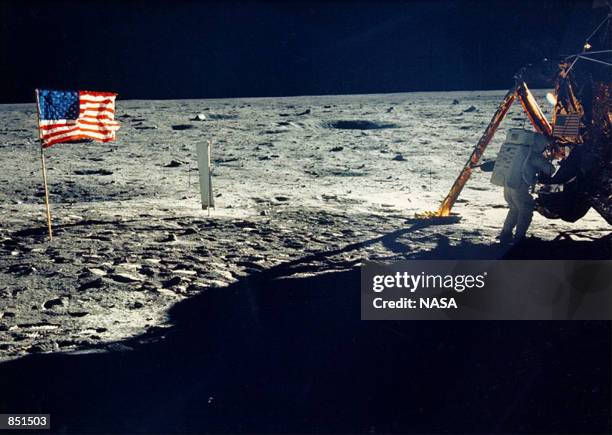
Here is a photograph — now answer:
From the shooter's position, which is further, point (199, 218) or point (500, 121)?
point (199, 218)

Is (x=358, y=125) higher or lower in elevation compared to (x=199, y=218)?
higher

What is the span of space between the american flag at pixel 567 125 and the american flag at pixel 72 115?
294 cm

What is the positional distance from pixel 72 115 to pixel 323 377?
2.65 meters

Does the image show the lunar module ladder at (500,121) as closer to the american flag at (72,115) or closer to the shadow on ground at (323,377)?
the shadow on ground at (323,377)

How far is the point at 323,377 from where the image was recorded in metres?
2.39

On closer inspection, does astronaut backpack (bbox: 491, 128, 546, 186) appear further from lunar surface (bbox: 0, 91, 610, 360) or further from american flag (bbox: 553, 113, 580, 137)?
lunar surface (bbox: 0, 91, 610, 360)

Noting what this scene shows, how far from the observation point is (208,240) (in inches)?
161

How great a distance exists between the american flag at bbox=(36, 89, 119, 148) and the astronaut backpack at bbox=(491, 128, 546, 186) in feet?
8.63

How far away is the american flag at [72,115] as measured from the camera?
13.0 feet

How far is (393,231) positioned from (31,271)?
7.66 ft

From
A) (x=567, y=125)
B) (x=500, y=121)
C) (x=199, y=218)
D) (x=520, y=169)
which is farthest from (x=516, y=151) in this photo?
(x=199, y=218)

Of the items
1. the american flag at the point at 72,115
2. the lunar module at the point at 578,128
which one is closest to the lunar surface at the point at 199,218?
the lunar module at the point at 578,128

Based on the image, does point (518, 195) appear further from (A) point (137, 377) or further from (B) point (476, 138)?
(B) point (476, 138)

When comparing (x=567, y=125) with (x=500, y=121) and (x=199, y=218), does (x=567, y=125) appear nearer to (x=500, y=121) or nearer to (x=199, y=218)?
A: (x=500, y=121)
